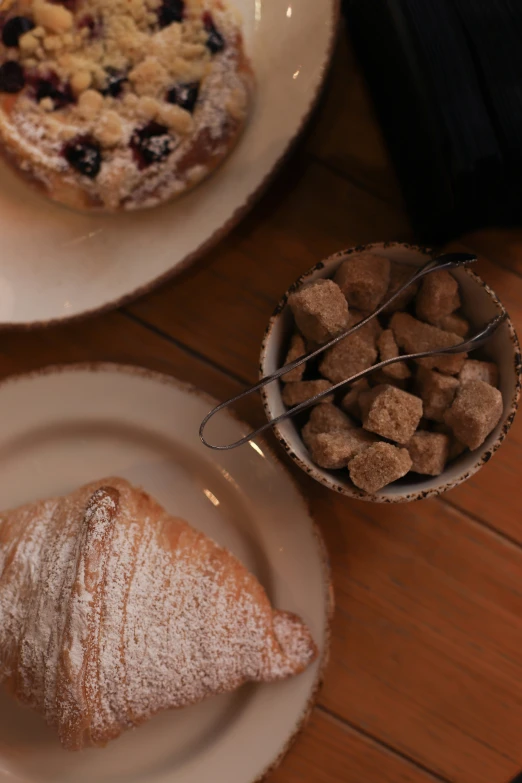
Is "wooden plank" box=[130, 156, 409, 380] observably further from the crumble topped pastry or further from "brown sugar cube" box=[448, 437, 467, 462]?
"brown sugar cube" box=[448, 437, 467, 462]

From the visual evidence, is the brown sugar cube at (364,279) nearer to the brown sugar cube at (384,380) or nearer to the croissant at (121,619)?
the brown sugar cube at (384,380)

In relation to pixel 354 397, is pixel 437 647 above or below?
below

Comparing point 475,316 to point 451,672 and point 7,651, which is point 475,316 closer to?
point 451,672

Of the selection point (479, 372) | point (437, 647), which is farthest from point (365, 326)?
point (437, 647)

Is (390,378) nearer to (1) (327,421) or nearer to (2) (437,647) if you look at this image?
(1) (327,421)

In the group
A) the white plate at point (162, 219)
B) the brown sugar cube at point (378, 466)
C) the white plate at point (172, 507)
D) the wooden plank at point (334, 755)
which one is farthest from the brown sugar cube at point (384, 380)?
the wooden plank at point (334, 755)

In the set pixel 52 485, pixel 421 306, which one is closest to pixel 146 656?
pixel 52 485
